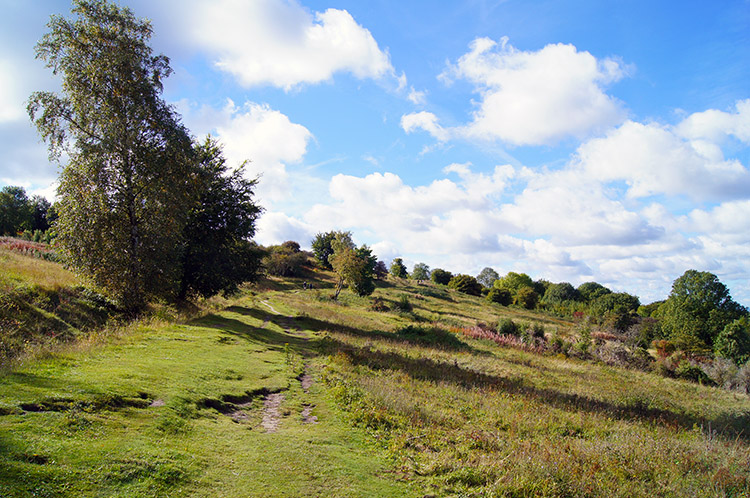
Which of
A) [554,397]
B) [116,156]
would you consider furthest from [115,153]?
[554,397]

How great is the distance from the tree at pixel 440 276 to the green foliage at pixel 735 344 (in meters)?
78.0

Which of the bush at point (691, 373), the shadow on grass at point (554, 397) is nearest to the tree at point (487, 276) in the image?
the bush at point (691, 373)

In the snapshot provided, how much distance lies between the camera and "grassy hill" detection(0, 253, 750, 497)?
4711 mm

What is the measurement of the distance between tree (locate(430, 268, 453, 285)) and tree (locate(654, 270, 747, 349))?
6272 centimetres

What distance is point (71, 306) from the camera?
59.3ft

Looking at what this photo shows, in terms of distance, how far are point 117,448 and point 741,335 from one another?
5558 centimetres

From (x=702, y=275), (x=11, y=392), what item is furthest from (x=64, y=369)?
(x=702, y=275)

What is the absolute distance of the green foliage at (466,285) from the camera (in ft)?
331

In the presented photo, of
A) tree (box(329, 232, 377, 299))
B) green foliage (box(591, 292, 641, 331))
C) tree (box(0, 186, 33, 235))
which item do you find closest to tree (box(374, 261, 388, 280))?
tree (box(329, 232, 377, 299))

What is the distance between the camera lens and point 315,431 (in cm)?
780

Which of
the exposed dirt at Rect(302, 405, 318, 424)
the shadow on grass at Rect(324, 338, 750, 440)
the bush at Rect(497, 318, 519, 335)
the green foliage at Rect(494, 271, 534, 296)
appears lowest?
the shadow on grass at Rect(324, 338, 750, 440)

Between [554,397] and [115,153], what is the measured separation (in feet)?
77.8

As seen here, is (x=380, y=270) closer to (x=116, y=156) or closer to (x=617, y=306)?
(x=617, y=306)

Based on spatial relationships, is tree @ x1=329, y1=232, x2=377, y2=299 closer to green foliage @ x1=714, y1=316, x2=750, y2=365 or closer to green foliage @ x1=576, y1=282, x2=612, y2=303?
green foliage @ x1=714, y1=316, x2=750, y2=365
